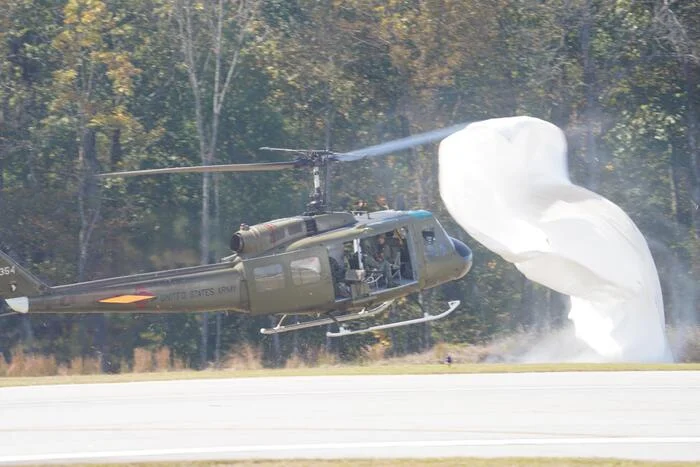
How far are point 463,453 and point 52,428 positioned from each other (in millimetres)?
5163

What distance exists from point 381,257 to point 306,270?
1604 millimetres

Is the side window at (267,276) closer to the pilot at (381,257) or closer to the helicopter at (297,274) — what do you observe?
the helicopter at (297,274)

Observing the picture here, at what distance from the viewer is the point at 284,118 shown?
38.7 meters

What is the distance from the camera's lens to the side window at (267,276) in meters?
21.8

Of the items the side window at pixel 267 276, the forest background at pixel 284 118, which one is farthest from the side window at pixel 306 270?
the forest background at pixel 284 118

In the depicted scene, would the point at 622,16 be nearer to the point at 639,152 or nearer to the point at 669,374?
the point at 639,152

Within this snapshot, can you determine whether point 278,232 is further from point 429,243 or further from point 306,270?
point 429,243

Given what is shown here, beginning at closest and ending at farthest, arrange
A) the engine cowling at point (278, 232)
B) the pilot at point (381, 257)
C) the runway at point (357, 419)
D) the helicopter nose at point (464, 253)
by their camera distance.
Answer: the runway at point (357, 419) → the engine cowling at point (278, 232) → the pilot at point (381, 257) → the helicopter nose at point (464, 253)

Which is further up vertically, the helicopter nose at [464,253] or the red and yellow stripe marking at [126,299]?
the helicopter nose at [464,253]

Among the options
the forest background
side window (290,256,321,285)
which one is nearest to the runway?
Answer: side window (290,256,321,285)

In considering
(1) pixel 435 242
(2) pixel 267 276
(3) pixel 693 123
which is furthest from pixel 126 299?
(3) pixel 693 123

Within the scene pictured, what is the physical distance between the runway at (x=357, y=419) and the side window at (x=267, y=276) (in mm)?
3108

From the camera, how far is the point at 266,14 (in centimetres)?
3947

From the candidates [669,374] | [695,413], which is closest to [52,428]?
[695,413]
